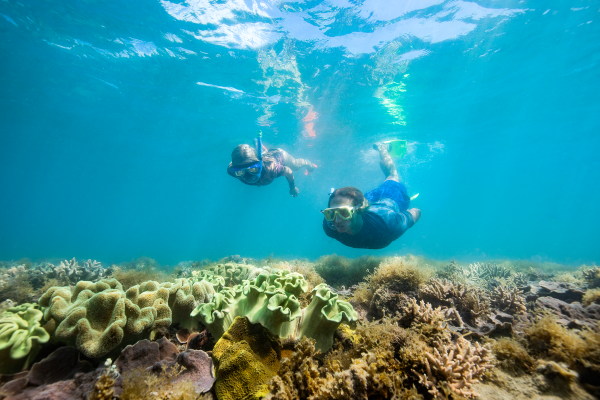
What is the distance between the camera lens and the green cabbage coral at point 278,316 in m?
2.13

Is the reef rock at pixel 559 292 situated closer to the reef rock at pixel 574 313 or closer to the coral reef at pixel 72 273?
the reef rock at pixel 574 313

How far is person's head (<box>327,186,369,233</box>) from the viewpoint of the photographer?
5.25 metres

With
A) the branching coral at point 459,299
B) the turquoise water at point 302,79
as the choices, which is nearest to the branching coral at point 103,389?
the branching coral at point 459,299

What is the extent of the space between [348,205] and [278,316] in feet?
11.9

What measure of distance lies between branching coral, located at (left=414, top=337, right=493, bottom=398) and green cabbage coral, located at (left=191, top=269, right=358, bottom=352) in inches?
28.8

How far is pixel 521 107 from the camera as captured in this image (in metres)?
23.1

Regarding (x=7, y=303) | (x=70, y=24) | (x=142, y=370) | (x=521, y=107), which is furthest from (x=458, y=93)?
(x=70, y=24)

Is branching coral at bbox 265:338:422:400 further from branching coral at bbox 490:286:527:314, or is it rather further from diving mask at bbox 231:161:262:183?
diving mask at bbox 231:161:262:183

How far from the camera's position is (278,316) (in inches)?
81.0

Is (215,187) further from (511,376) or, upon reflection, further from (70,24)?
(511,376)

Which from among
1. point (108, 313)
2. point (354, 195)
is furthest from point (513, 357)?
point (108, 313)

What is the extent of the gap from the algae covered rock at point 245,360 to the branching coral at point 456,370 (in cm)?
133

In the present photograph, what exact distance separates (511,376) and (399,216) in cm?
444

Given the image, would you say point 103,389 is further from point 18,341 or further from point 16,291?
point 16,291
